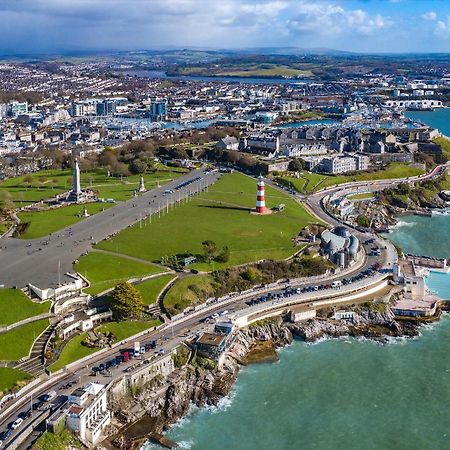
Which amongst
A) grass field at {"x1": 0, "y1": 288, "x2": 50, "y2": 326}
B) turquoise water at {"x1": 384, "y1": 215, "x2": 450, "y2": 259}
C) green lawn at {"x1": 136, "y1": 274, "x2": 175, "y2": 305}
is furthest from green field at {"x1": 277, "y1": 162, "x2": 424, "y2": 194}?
grass field at {"x1": 0, "y1": 288, "x2": 50, "y2": 326}

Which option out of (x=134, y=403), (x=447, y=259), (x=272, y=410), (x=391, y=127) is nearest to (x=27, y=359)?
(x=134, y=403)

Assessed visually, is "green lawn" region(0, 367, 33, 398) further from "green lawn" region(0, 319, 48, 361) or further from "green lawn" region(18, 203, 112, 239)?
"green lawn" region(18, 203, 112, 239)

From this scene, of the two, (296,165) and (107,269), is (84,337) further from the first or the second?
(296,165)

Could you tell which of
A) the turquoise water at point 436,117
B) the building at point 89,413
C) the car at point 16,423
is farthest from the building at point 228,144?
the car at point 16,423

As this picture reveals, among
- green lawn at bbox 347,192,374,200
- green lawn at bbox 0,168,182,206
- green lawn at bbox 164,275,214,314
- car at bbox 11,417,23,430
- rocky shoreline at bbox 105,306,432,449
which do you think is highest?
green lawn at bbox 164,275,214,314

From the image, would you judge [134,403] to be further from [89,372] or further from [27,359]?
[27,359]

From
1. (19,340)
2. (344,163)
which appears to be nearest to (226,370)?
(19,340)
